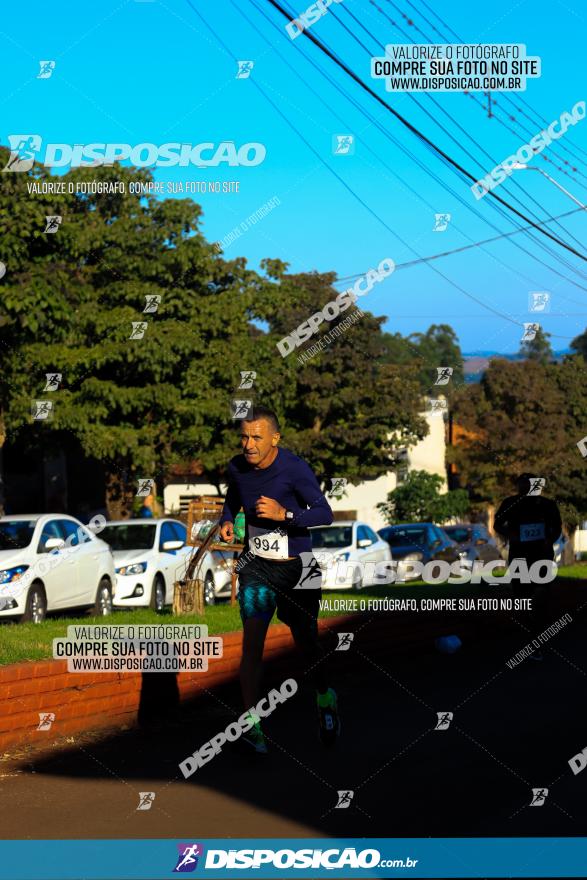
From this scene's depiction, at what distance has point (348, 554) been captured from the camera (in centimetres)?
2500

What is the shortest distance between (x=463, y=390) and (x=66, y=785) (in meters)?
47.4

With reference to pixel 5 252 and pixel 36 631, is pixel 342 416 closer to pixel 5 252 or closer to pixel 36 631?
pixel 5 252

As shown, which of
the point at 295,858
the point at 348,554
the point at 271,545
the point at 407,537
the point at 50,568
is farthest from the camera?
the point at 407,537

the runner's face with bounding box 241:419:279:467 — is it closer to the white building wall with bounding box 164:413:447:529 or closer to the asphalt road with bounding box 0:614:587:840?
the asphalt road with bounding box 0:614:587:840

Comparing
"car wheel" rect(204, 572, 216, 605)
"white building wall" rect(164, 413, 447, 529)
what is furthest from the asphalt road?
"white building wall" rect(164, 413, 447, 529)

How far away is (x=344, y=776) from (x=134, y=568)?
14098mm

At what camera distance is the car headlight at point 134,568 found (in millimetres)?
21141

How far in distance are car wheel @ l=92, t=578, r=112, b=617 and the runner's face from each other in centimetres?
1072

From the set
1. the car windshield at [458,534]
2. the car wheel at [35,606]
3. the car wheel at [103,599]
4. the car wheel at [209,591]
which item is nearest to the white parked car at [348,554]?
the car wheel at [209,591]

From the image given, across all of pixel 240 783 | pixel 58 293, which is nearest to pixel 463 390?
pixel 58 293

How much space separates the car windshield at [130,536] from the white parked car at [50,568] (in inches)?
126

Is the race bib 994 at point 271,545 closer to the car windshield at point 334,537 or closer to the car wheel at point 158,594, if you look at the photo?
the car wheel at point 158,594

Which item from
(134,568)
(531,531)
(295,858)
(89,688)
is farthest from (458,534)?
(295,858)

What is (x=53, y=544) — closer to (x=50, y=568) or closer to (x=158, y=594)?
(x=50, y=568)
